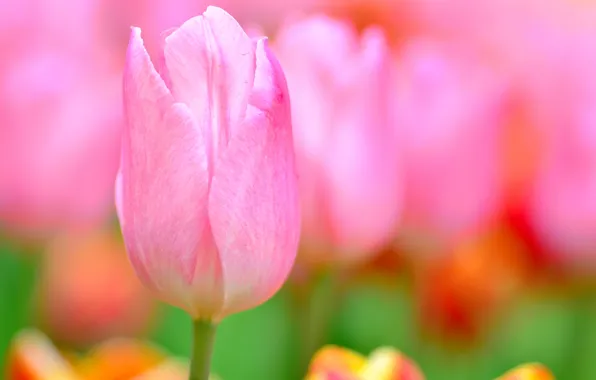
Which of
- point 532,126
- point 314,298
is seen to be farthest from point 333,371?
point 532,126

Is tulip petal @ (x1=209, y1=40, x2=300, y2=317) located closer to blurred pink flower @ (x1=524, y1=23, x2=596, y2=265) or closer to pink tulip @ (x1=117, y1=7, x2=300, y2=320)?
pink tulip @ (x1=117, y1=7, x2=300, y2=320)

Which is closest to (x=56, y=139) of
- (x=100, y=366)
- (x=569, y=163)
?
(x=100, y=366)

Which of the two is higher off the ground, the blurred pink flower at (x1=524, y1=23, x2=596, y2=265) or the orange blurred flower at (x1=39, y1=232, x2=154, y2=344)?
the blurred pink flower at (x1=524, y1=23, x2=596, y2=265)

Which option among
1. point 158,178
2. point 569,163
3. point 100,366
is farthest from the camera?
point 569,163

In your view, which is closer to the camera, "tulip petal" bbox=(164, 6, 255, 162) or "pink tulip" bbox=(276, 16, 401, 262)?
"tulip petal" bbox=(164, 6, 255, 162)

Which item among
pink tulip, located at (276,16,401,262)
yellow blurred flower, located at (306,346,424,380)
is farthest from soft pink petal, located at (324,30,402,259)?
yellow blurred flower, located at (306,346,424,380)

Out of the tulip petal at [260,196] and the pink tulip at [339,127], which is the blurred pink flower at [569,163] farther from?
the tulip petal at [260,196]

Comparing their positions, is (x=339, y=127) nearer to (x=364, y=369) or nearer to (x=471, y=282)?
(x=364, y=369)
